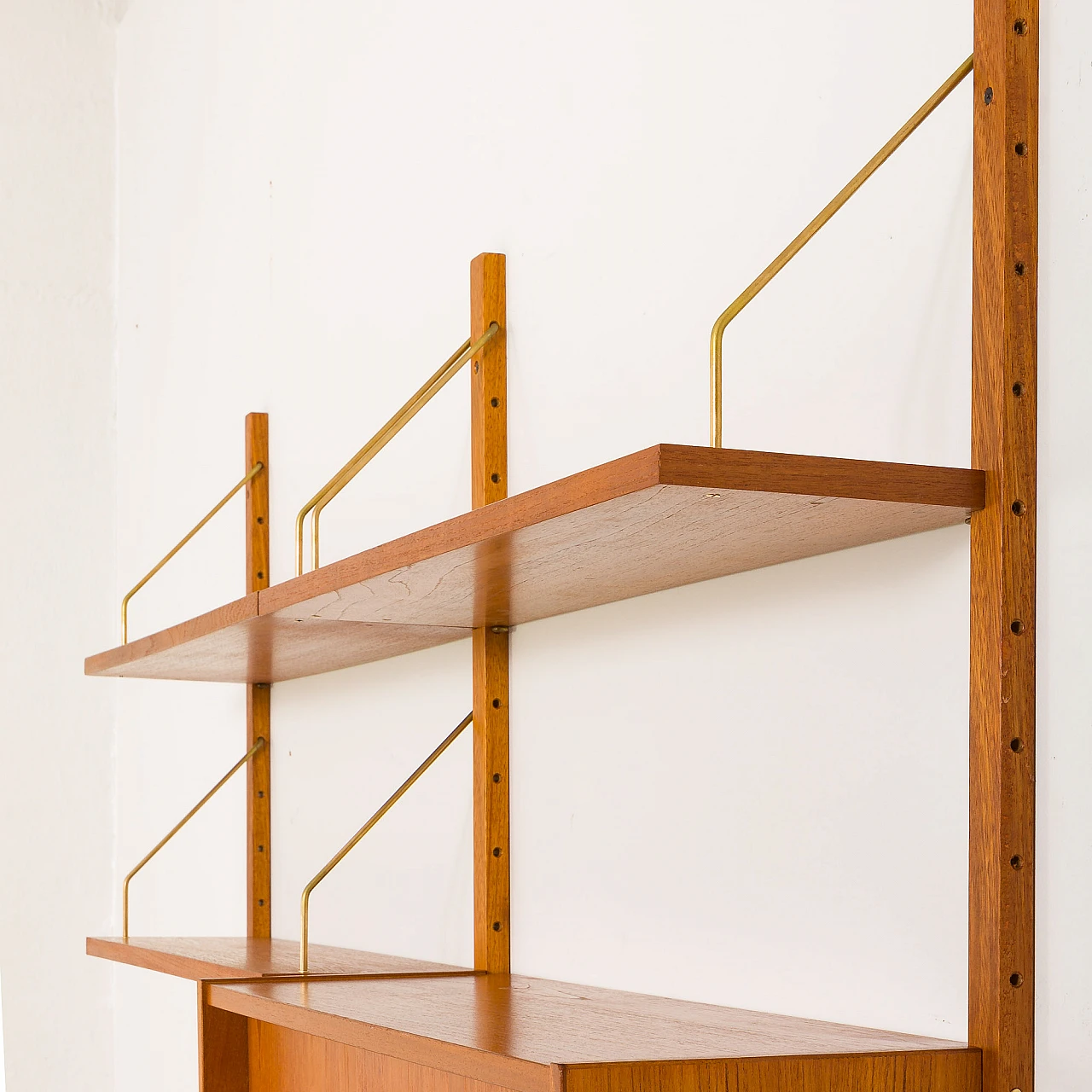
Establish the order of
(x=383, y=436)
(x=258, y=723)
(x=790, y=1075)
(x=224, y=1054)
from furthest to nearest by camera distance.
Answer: (x=258, y=723) → (x=224, y=1054) → (x=383, y=436) → (x=790, y=1075)

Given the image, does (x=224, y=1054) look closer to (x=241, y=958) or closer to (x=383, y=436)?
(x=241, y=958)

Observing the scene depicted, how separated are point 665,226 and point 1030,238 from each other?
0.33 m

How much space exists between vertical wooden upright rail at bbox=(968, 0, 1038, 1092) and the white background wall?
10 mm

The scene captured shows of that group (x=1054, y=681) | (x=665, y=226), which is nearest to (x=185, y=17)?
(x=665, y=226)

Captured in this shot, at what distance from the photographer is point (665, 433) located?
997 millimetres

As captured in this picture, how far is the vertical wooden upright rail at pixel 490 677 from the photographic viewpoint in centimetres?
115

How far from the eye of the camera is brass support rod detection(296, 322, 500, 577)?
42.9 inches

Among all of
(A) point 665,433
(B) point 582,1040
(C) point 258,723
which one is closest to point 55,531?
(C) point 258,723

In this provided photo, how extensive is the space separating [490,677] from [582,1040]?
46cm

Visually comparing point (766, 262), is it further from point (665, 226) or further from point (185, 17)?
point (185, 17)

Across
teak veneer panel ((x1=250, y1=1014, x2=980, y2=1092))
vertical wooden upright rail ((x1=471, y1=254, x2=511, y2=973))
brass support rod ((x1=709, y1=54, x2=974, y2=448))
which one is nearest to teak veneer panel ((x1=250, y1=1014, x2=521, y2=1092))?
vertical wooden upright rail ((x1=471, y1=254, x2=511, y2=973))

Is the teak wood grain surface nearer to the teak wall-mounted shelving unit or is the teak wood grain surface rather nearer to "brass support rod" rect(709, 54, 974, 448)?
the teak wall-mounted shelving unit

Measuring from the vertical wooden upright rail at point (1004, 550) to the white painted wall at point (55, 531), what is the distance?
1.74 meters

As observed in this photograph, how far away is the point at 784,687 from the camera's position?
88cm
